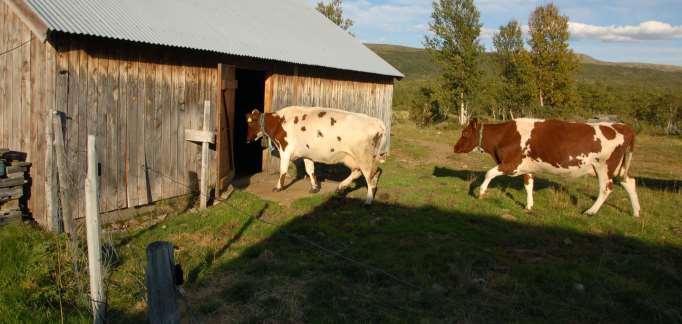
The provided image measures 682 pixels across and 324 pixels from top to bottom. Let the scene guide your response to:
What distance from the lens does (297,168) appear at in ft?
43.2

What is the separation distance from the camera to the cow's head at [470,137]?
10.3 meters

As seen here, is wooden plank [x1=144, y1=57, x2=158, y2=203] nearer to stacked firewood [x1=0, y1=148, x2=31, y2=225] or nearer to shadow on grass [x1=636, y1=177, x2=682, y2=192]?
stacked firewood [x1=0, y1=148, x2=31, y2=225]

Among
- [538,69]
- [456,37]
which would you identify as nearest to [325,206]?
[456,37]

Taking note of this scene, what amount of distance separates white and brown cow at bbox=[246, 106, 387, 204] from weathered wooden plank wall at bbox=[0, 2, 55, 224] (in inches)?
175

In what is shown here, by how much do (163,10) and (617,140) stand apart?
9154 millimetres

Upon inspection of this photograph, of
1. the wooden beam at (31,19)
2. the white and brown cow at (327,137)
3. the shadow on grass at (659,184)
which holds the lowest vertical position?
the shadow on grass at (659,184)

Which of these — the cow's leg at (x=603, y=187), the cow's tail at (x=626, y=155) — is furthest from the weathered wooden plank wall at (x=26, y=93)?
the cow's tail at (x=626, y=155)

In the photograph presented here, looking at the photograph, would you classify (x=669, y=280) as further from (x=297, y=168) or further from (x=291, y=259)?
(x=297, y=168)

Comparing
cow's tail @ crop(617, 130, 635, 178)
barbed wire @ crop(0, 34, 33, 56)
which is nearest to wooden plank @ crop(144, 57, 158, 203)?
barbed wire @ crop(0, 34, 33, 56)

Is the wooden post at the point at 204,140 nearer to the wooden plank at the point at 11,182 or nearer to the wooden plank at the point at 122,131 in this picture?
the wooden plank at the point at 122,131

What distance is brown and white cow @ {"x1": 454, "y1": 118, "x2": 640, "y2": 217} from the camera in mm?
8969

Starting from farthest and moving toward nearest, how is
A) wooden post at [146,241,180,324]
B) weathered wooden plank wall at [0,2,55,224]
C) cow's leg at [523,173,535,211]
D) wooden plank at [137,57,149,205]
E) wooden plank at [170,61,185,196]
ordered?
cow's leg at [523,173,535,211] → wooden plank at [170,61,185,196] → wooden plank at [137,57,149,205] → weathered wooden plank wall at [0,2,55,224] → wooden post at [146,241,180,324]

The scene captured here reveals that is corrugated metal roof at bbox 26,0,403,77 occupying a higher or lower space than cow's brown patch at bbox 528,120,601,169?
higher

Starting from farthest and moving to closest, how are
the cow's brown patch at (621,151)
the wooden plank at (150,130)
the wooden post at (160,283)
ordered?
the cow's brown patch at (621,151) < the wooden plank at (150,130) < the wooden post at (160,283)
